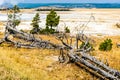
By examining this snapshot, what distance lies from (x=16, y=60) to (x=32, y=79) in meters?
2.92

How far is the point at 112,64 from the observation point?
48.4ft

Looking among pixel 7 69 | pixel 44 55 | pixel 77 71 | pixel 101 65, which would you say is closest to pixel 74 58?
pixel 77 71

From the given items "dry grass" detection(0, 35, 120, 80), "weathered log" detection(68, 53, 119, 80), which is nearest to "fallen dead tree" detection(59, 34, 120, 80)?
"weathered log" detection(68, 53, 119, 80)

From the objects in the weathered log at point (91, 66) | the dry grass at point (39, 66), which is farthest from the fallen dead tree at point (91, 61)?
the dry grass at point (39, 66)

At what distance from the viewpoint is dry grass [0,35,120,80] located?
35.8 ft

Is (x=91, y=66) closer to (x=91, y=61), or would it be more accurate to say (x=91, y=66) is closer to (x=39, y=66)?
(x=91, y=61)

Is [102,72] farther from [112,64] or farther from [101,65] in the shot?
[112,64]

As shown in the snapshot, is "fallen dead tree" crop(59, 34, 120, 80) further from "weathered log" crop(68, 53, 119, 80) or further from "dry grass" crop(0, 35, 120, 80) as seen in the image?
"dry grass" crop(0, 35, 120, 80)

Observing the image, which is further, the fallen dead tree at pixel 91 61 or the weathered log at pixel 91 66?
the fallen dead tree at pixel 91 61

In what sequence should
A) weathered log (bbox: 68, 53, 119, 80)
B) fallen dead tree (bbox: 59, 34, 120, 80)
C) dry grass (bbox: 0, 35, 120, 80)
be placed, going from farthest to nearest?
1. fallen dead tree (bbox: 59, 34, 120, 80)
2. weathered log (bbox: 68, 53, 119, 80)
3. dry grass (bbox: 0, 35, 120, 80)

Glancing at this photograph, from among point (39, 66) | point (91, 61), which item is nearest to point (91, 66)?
point (91, 61)

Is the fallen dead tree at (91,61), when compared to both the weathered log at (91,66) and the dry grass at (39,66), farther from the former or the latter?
the dry grass at (39,66)

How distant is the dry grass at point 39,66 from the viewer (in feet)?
35.8

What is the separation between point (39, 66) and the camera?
1379 centimetres
